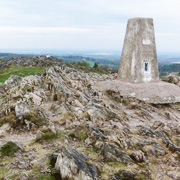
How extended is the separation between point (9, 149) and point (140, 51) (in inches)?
751

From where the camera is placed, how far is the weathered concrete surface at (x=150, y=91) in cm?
2281

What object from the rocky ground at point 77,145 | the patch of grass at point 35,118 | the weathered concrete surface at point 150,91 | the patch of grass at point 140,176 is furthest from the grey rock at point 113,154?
the weathered concrete surface at point 150,91

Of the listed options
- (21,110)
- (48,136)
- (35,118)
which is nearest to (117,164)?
(48,136)

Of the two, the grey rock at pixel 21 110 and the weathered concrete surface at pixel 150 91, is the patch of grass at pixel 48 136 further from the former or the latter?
the weathered concrete surface at pixel 150 91

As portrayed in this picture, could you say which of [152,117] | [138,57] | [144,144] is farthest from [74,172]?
[138,57]

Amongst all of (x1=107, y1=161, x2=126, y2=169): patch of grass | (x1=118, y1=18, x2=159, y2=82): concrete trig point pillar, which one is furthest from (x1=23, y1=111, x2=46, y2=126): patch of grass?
(x1=118, y1=18, x2=159, y2=82): concrete trig point pillar

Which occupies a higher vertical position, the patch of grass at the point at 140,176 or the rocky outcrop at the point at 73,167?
the rocky outcrop at the point at 73,167

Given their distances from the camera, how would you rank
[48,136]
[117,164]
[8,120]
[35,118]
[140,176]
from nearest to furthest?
[140,176], [117,164], [48,136], [8,120], [35,118]

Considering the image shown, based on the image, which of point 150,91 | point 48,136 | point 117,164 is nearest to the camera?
point 117,164

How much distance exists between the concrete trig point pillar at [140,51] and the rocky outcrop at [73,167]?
1774 cm

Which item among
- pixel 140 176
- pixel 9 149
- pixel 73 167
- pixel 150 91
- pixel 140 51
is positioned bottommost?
pixel 140 176

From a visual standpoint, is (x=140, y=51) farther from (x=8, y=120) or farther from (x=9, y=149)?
(x=9, y=149)

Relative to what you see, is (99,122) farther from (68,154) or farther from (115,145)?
(68,154)

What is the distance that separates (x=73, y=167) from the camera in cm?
767
